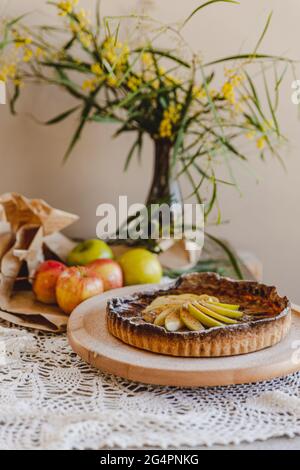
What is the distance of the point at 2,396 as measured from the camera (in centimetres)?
81

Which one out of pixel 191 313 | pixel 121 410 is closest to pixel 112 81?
pixel 191 313

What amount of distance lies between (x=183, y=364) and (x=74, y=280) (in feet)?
1.25

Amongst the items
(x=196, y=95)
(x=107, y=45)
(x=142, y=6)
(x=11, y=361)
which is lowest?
(x=11, y=361)

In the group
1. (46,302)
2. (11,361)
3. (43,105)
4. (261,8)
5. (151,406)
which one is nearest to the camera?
(151,406)

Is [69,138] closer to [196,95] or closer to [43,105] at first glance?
[43,105]

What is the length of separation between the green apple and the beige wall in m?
0.42

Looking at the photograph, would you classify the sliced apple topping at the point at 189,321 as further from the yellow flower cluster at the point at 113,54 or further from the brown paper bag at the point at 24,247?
the yellow flower cluster at the point at 113,54

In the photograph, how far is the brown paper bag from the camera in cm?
117

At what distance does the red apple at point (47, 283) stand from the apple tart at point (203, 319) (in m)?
0.20

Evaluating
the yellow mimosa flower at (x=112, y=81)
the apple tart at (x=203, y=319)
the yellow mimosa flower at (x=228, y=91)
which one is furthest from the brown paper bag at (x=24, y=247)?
the yellow mimosa flower at (x=228, y=91)

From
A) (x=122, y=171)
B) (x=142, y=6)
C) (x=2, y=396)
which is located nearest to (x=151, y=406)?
(x=2, y=396)

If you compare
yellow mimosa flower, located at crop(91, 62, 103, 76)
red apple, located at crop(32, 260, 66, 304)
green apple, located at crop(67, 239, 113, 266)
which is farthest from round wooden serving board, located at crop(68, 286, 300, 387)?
yellow mimosa flower, located at crop(91, 62, 103, 76)

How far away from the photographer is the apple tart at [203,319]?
839 mm

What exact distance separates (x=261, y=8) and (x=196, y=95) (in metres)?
0.37
